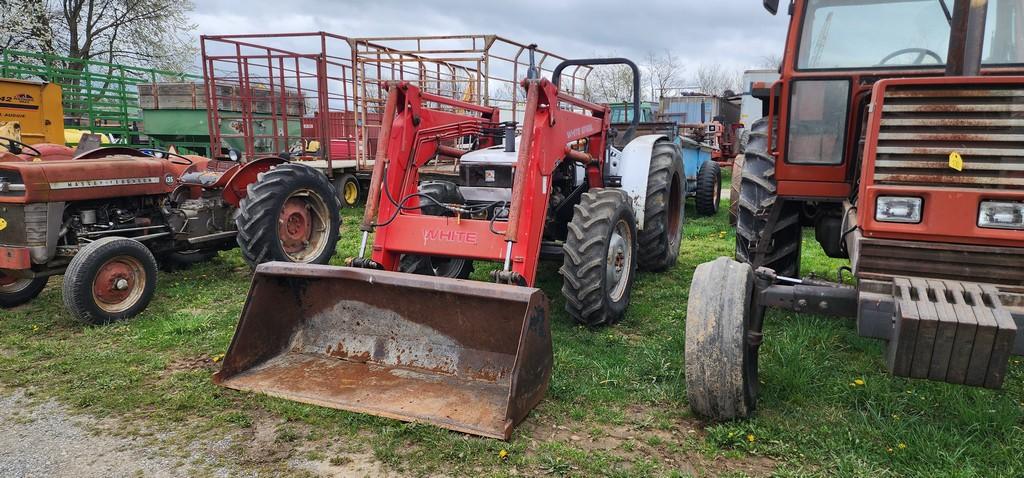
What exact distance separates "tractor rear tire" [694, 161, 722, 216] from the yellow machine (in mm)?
10576

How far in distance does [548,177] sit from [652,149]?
1.99m

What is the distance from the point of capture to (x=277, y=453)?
9.67ft

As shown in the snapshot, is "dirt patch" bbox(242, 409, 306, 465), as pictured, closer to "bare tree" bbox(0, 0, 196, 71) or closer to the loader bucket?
the loader bucket

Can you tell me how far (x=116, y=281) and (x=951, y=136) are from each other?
17.4 feet

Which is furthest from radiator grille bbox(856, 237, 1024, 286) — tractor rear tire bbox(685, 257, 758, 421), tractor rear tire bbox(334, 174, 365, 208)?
tractor rear tire bbox(334, 174, 365, 208)

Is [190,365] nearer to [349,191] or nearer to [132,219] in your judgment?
[132,219]

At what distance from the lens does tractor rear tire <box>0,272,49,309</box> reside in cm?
526

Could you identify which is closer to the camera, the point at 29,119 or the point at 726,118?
the point at 29,119

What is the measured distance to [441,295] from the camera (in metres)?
3.63

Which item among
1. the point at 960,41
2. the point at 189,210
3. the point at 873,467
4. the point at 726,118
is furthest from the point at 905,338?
the point at 726,118

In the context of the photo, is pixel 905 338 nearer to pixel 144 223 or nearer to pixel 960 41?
pixel 960 41

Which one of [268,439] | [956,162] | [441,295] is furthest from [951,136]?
[268,439]

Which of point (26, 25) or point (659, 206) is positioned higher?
point (26, 25)

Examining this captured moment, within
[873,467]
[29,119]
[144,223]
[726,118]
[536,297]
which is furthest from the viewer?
[726,118]
